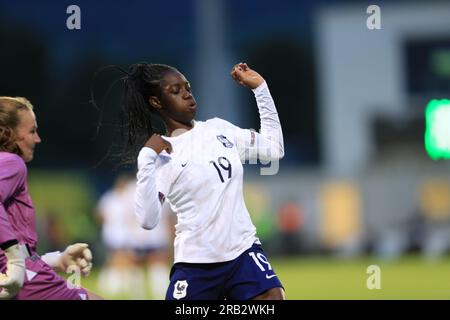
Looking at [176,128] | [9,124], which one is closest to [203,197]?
[176,128]

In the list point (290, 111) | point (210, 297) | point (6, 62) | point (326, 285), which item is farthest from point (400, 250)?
point (290, 111)

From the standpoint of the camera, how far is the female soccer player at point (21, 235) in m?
6.55

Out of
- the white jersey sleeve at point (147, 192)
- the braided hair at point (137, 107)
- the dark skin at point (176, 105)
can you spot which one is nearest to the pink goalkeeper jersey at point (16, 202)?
the white jersey sleeve at point (147, 192)

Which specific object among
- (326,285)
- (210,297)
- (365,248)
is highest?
(210,297)

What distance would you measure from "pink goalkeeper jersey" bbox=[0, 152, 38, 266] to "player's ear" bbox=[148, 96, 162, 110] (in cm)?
105

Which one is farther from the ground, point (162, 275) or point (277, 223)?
point (162, 275)

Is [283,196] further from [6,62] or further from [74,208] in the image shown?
[6,62]

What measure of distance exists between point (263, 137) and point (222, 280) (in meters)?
1.07

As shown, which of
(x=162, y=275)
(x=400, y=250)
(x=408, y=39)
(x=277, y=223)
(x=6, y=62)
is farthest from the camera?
(x=6, y=62)

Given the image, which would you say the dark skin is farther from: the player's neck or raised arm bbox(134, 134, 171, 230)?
raised arm bbox(134, 134, 171, 230)

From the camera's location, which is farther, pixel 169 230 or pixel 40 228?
pixel 40 228

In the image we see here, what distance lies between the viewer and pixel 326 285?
61.9ft

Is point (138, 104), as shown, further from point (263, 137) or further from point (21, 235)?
point (21, 235)

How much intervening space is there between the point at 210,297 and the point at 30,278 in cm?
117
